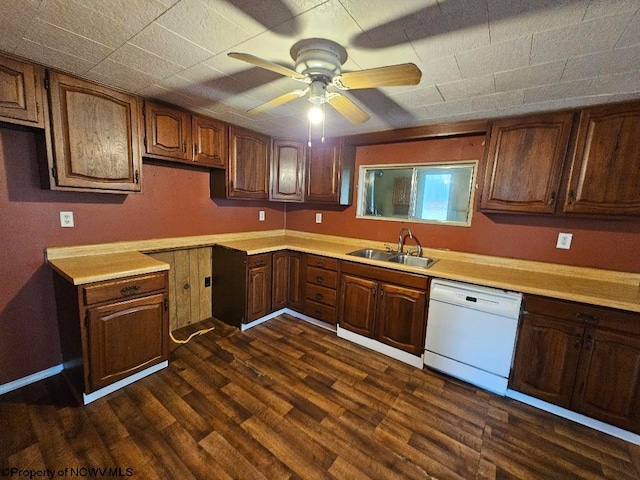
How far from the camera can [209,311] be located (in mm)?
3096

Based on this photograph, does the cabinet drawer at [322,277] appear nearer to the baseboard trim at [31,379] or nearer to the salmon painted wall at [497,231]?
the salmon painted wall at [497,231]

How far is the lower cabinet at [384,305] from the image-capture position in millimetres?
2303

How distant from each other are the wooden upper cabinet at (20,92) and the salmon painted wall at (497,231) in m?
2.62

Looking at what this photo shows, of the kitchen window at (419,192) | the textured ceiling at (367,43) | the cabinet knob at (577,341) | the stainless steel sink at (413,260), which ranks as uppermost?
the textured ceiling at (367,43)

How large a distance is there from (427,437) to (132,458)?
5.43 feet

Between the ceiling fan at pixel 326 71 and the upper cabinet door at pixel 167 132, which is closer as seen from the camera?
the ceiling fan at pixel 326 71

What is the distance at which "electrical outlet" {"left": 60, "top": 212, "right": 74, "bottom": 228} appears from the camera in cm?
201

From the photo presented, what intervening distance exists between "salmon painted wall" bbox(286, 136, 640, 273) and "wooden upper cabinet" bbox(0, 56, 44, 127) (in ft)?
8.59

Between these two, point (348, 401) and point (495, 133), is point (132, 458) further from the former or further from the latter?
point (495, 133)

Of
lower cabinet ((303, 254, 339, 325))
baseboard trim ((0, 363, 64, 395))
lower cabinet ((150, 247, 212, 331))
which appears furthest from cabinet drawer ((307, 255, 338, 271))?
baseboard trim ((0, 363, 64, 395))

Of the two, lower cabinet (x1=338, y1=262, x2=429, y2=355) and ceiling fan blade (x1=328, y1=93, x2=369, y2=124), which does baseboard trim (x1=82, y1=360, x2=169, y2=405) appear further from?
ceiling fan blade (x1=328, y1=93, x2=369, y2=124)

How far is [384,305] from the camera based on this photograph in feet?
8.10

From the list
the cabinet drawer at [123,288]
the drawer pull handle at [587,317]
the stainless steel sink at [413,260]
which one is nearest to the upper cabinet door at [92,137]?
the cabinet drawer at [123,288]

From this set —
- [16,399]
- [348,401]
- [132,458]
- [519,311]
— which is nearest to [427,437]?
[348,401]
